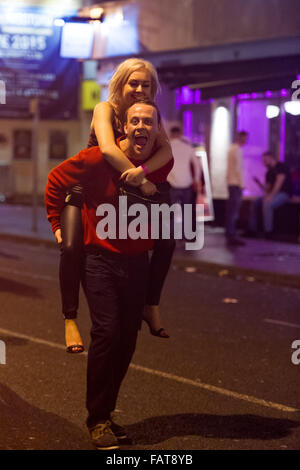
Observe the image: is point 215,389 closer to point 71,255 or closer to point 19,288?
point 71,255

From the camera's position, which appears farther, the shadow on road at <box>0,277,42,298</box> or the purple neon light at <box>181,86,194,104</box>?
the purple neon light at <box>181,86,194,104</box>

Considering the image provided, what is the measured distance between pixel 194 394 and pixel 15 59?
2715 centimetres

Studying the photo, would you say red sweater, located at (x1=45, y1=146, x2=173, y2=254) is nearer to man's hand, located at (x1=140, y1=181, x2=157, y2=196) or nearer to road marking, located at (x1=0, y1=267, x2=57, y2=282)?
man's hand, located at (x1=140, y1=181, x2=157, y2=196)

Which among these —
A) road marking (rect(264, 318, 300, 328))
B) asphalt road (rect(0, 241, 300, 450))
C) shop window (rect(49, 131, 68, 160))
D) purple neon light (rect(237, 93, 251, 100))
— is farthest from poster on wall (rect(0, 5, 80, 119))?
road marking (rect(264, 318, 300, 328))

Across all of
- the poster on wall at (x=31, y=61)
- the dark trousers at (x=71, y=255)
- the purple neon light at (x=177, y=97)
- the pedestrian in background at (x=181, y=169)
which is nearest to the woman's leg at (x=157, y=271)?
the dark trousers at (x=71, y=255)

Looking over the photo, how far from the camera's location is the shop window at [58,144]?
37.0 m

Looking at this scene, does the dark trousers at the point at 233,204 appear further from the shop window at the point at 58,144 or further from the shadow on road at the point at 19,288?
the shop window at the point at 58,144

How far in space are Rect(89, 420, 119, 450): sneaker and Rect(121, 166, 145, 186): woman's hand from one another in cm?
131

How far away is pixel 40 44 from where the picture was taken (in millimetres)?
32656

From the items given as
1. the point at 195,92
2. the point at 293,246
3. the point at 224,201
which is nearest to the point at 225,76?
the point at 195,92

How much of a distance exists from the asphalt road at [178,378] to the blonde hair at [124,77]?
192cm

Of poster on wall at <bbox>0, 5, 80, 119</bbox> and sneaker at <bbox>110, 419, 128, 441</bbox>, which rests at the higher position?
poster on wall at <bbox>0, 5, 80, 119</bbox>

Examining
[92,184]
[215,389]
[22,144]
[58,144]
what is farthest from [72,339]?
[58,144]

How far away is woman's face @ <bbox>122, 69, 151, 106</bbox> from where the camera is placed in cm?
518
